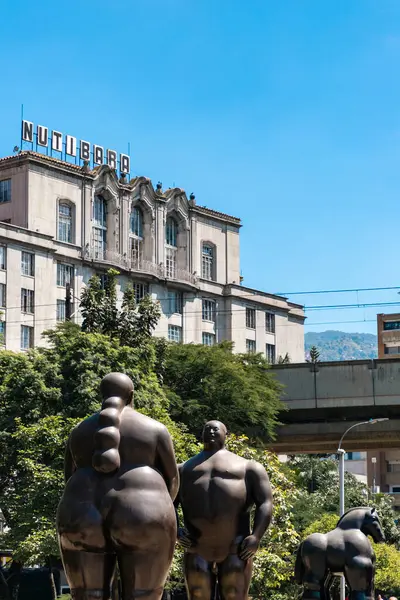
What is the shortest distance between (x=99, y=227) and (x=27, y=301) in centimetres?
1288

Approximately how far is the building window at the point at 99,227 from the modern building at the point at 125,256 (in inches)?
3.0

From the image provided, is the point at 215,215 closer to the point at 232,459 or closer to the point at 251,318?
the point at 251,318

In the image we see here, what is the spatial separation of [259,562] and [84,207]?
6148 cm

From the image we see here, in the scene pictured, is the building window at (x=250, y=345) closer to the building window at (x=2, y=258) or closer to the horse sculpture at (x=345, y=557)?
the building window at (x=2, y=258)

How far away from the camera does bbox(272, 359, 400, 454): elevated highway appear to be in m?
50.9

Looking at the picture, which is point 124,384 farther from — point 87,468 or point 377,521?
point 377,521

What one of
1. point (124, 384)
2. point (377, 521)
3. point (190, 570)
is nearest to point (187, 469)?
point (190, 570)

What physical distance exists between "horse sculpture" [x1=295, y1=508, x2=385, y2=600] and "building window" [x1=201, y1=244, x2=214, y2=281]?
89201 millimetres

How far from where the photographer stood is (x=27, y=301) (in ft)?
278

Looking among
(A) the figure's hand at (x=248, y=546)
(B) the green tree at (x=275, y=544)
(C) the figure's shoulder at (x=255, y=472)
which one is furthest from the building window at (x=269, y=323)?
(A) the figure's hand at (x=248, y=546)

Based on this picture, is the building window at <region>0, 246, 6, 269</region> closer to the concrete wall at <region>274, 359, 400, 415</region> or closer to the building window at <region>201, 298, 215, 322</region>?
the building window at <region>201, 298, 215, 322</region>

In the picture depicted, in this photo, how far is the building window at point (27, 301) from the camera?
8419cm

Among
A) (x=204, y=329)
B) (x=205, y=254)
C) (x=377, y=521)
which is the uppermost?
(x=205, y=254)

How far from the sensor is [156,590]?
10.6 metres
